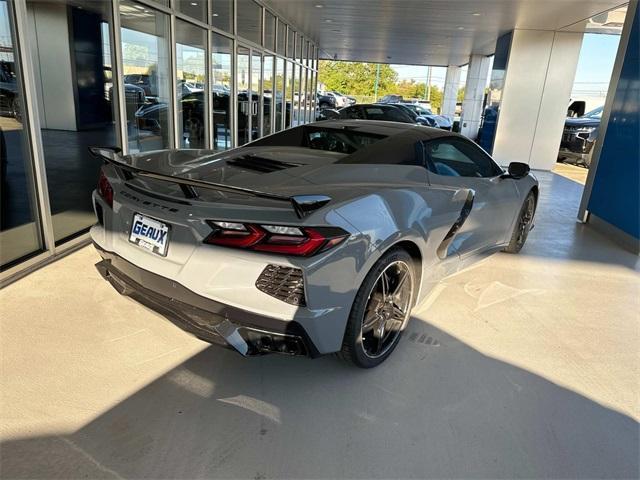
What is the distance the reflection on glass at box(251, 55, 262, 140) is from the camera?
9.91 metres

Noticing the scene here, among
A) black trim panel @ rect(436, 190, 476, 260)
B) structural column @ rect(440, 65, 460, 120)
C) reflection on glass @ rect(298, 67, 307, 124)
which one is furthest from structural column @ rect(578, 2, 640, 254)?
structural column @ rect(440, 65, 460, 120)

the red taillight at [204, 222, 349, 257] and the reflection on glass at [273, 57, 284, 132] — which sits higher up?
the reflection on glass at [273, 57, 284, 132]

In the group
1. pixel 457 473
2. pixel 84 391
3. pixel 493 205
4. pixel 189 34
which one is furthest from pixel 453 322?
pixel 189 34

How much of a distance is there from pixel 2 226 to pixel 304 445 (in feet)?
11.7

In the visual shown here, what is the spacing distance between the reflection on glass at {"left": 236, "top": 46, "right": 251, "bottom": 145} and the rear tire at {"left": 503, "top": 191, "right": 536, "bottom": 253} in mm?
6070

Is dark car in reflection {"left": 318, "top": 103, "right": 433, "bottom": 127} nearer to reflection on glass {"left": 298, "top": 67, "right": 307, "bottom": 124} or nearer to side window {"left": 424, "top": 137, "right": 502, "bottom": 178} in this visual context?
reflection on glass {"left": 298, "top": 67, "right": 307, "bottom": 124}

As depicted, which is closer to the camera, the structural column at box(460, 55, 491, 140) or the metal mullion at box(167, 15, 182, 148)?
the metal mullion at box(167, 15, 182, 148)

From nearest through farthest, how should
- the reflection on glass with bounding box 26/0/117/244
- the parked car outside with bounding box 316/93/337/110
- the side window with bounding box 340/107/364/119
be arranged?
the reflection on glass with bounding box 26/0/117/244, the side window with bounding box 340/107/364/119, the parked car outside with bounding box 316/93/337/110

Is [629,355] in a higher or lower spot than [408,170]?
lower

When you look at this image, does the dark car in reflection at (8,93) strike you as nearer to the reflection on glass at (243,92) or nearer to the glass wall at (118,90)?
the glass wall at (118,90)

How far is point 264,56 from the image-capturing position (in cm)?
1052

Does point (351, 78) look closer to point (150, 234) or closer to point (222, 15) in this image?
point (222, 15)

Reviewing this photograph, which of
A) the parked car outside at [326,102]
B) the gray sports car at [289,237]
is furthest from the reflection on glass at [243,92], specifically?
the parked car outside at [326,102]

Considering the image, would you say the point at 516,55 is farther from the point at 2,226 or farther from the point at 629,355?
the point at 2,226
